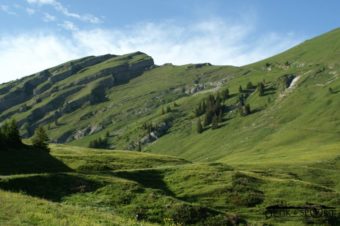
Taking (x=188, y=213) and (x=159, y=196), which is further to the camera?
(x=159, y=196)

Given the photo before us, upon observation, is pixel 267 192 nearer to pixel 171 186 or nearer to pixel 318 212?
pixel 318 212

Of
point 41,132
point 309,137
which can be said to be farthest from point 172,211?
point 309,137

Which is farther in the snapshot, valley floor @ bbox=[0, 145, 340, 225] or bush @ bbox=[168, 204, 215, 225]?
bush @ bbox=[168, 204, 215, 225]

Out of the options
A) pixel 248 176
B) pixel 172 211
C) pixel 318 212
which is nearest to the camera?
pixel 172 211

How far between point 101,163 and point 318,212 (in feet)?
128

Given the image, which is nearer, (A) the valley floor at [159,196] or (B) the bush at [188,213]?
(A) the valley floor at [159,196]

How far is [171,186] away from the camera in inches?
2302

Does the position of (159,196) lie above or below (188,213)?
above

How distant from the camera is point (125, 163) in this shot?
7919 centimetres

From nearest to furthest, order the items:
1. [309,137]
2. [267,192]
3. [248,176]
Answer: [267,192] → [248,176] → [309,137]

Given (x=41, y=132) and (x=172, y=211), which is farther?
(x=41, y=132)

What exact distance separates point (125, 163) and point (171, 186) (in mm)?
22224

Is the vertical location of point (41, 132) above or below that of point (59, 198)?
above

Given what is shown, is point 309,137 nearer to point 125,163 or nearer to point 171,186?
point 125,163
